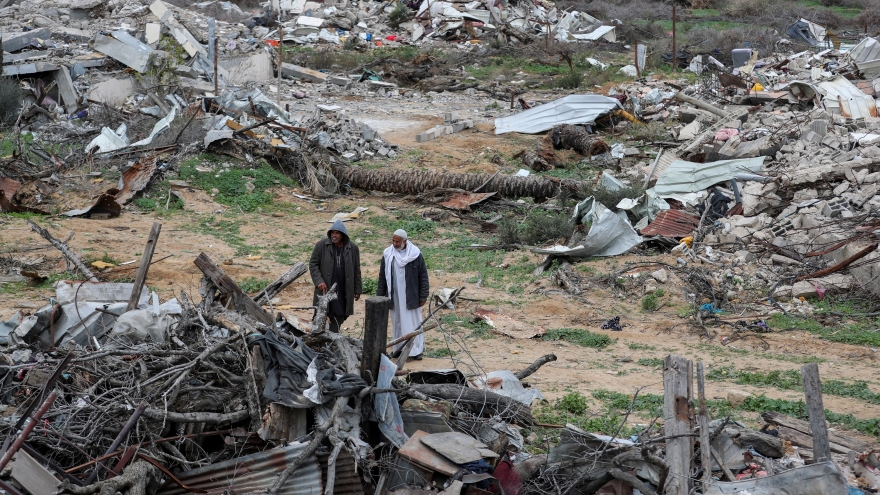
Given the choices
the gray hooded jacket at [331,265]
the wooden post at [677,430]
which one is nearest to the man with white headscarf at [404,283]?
the gray hooded jacket at [331,265]

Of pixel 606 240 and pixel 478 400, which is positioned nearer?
pixel 478 400

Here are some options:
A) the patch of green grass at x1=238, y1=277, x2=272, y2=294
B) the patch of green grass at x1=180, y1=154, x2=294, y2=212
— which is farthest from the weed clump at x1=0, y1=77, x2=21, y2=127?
the patch of green grass at x1=238, y1=277, x2=272, y2=294

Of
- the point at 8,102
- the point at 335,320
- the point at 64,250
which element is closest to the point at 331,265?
the point at 335,320

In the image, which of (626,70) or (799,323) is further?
(626,70)

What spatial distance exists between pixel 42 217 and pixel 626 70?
18.5m

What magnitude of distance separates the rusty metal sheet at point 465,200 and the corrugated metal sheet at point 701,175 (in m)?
2.74

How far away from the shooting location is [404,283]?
289 inches

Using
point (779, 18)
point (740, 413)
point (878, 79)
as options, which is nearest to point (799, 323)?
point (740, 413)

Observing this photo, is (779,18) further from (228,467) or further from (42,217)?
(228,467)

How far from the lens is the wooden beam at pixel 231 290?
521 centimetres

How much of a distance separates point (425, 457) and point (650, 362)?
3.89 m

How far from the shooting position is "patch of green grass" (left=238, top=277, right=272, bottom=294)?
9.40m

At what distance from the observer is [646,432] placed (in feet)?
16.2

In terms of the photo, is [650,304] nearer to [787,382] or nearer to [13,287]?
[787,382]
